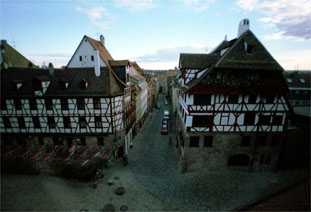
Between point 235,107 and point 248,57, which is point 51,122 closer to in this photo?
point 235,107

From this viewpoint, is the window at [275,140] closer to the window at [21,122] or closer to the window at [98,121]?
the window at [98,121]

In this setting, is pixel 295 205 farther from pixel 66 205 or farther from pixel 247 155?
pixel 66 205

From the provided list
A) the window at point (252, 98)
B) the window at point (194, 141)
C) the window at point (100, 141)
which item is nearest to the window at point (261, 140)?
the window at point (252, 98)

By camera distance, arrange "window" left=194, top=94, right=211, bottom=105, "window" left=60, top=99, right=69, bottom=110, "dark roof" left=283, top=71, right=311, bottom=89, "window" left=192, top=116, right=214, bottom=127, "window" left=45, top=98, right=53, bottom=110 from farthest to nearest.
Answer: "dark roof" left=283, top=71, right=311, bottom=89 → "window" left=45, top=98, right=53, bottom=110 → "window" left=60, top=99, right=69, bottom=110 → "window" left=192, top=116, right=214, bottom=127 → "window" left=194, top=94, right=211, bottom=105

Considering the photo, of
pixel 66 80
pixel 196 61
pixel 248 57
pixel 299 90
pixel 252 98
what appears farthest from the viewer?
pixel 299 90

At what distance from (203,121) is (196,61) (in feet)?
21.2

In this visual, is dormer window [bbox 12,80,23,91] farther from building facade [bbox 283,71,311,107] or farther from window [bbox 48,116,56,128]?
building facade [bbox 283,71,311,107]

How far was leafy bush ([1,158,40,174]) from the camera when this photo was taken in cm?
A: 1578

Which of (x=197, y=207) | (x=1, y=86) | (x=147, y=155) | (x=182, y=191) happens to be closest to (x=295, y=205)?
(x=197, y=207)

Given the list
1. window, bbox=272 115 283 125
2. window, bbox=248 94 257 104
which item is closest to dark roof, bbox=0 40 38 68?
window, bbox=248 94 257 104

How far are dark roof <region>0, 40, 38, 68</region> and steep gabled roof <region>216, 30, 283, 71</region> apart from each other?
2797 cm

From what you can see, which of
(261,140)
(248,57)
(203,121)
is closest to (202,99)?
(203,121)

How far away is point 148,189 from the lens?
47.8ft

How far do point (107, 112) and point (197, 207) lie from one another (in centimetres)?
1316
